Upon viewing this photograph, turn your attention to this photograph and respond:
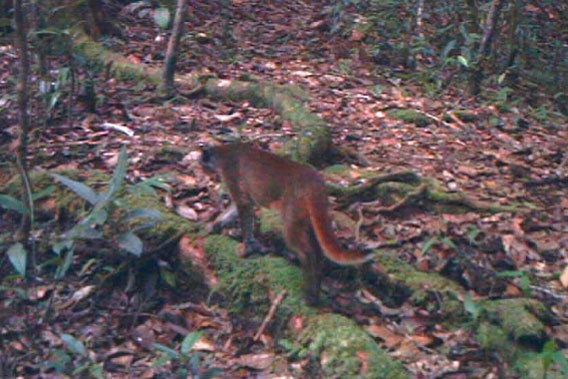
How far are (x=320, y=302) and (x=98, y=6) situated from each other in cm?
481

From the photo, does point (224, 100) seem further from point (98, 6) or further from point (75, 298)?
point (75, 298)

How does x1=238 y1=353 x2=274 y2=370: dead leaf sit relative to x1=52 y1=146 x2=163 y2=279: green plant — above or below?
below

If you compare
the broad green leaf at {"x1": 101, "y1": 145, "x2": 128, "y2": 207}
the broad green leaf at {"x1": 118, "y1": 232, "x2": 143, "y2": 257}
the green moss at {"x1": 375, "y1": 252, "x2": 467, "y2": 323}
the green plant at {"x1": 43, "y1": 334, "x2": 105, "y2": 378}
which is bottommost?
the green plant at {"x1": 43, "y1": 334, "x2": 105, "y2": 378}

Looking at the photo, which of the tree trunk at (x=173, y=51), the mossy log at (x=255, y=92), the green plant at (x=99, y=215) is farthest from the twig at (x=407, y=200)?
the tree trunk at (x=173, y=51)

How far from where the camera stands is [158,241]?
191 inches

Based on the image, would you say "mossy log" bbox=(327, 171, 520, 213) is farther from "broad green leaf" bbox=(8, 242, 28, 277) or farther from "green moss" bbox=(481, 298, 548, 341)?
"broad green leaf" bbox=(8, 242, 28, 277)

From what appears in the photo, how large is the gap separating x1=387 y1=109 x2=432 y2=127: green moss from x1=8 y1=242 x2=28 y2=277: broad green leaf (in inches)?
141

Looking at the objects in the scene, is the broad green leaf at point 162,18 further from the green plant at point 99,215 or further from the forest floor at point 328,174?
the green plant at point 99,215

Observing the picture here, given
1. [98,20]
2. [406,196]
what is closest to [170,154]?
[406,196]

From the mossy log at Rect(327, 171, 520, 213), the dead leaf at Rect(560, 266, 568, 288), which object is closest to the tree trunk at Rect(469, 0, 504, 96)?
the mossy log at Rect(327, 171, 520, 213)

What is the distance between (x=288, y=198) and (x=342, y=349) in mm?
892

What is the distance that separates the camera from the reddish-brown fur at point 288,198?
167 inches

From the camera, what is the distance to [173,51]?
677 cm

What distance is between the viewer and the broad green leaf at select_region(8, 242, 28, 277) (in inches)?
159
